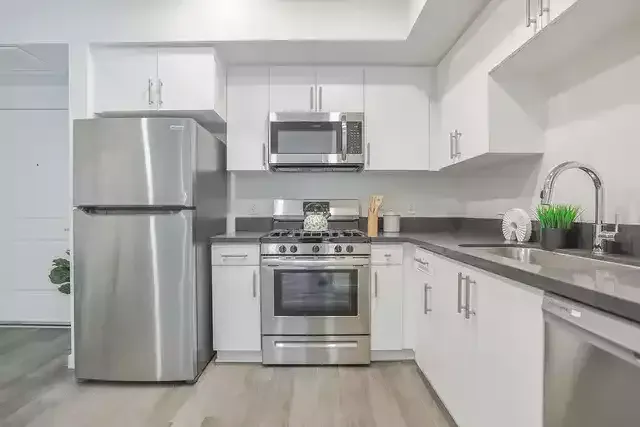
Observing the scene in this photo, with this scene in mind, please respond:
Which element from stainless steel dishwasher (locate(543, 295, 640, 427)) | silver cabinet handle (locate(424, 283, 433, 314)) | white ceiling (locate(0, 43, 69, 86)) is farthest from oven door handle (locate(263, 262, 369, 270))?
white ceiling (locate(0, 43, 69, 86))

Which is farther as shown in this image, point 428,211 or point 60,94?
point 60,94

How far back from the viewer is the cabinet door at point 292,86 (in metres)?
3.30

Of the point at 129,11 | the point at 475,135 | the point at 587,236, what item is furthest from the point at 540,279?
the point at 129,11

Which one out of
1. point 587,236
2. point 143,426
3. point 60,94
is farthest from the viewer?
point 60,94

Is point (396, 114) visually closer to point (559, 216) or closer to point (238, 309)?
point (559, 216)

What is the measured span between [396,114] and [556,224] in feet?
5.40

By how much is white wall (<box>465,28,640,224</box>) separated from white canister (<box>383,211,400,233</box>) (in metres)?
1.06

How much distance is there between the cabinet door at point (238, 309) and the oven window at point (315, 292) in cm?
17

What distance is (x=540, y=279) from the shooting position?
124cm

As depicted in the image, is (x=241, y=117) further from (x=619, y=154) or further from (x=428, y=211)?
(x=619, y=154)

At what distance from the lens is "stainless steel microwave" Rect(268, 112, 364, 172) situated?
10.5ft

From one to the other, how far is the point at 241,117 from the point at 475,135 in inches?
A: 69.4

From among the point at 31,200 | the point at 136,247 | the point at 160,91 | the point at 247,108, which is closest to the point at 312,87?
the point at 247,108

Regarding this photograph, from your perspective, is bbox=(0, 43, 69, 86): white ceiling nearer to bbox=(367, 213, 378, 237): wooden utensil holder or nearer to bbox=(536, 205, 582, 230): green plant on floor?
bbox=(367, 213, 378, 237): wooden utensil holder
